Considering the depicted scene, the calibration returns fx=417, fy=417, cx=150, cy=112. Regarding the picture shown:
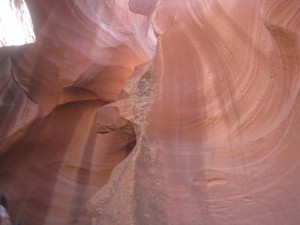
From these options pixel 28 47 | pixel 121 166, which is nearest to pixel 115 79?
pixel 28 47

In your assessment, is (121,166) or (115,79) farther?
(115,79)

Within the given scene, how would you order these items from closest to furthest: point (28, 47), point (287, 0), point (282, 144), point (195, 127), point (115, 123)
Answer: point (287, 0) < point (282, 144) < point (195, 127) < point (115, 123) < point (28, 47)

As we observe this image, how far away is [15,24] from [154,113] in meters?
3.94

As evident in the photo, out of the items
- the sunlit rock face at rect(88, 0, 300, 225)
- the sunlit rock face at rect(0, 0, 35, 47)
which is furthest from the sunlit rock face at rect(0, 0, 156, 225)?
the sunlit rock face at rect(88, 0, 300, 225)

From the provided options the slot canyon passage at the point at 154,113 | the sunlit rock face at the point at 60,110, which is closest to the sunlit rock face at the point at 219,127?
the slot canyon passage at the point at 154,113

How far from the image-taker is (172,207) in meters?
3.63

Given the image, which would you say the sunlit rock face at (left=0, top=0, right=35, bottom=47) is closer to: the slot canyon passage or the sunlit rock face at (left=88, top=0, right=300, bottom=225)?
the slot canyon passage

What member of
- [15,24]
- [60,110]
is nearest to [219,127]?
[60,110]

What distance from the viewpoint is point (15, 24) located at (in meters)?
7.13

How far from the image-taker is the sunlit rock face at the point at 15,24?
22.8 feet

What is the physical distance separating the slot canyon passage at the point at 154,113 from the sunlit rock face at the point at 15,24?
3 cm

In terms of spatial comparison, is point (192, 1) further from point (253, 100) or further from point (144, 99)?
point (253, 100)

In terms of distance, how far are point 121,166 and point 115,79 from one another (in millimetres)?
2666

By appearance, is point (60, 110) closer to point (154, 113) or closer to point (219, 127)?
point (154, 113)
